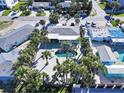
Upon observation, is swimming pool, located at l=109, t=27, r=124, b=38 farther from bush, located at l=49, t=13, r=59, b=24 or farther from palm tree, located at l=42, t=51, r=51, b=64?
palm tree, located at l=42, t=51, r=51, b=64

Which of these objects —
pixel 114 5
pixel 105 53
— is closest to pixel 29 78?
pixel 105 53

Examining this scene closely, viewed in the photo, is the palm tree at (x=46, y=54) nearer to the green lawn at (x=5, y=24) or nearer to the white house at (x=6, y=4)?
the green lawn at (x=5, y=24)

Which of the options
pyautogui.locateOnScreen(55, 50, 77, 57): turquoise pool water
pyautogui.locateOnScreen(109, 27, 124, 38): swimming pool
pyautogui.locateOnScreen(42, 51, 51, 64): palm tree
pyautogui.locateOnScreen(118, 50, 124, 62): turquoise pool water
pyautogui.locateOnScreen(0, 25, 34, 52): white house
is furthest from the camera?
pyautogui.locateOnScreen(109, 27, 124, 38): swimming pool

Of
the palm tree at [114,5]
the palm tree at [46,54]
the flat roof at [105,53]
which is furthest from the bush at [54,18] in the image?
the palm tree at [114,5]

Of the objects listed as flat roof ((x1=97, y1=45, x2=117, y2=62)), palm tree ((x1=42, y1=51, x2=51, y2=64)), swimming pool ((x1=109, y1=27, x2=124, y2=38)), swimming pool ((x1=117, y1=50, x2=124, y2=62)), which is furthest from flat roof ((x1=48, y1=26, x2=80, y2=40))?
swimming pool ((x1=117, y1=50, x2=124, y2=62))

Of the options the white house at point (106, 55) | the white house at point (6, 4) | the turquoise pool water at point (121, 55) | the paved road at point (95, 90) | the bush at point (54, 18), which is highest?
the white house at point (6, 4)

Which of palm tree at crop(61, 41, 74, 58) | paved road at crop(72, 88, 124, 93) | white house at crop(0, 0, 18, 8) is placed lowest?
paved road at crop(72, 88, 124, 93)

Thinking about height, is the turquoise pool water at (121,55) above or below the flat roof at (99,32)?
below

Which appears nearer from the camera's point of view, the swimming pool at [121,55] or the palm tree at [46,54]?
the palm tree at [46,54]

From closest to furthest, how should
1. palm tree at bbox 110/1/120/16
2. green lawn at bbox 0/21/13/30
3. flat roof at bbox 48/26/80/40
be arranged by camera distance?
flat roof at bbox 48/26/80/40 → green lawn at bbox 0/21/13/30 → palm tree at bbox 110/1/120/16
